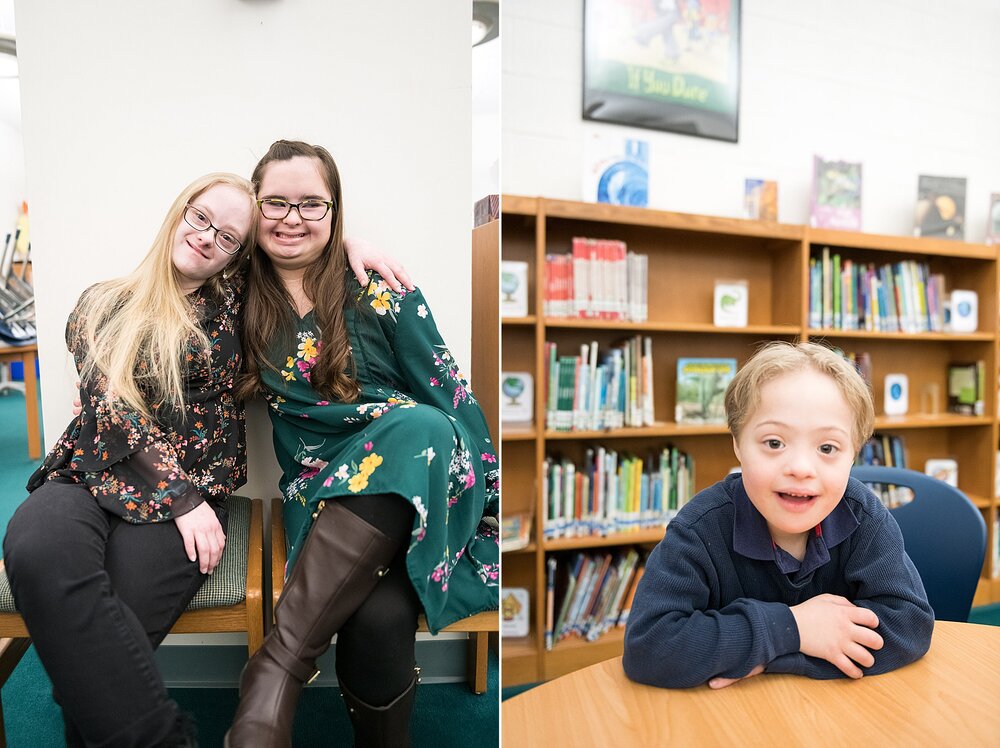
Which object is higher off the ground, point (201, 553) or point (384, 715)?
point (201, 553)

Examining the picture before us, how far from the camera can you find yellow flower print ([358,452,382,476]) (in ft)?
2.60

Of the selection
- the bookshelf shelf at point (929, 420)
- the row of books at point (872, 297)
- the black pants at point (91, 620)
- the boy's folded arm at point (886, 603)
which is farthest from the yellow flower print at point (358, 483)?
the bookshelf shelf at point (929, 420)

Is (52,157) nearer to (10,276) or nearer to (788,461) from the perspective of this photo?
(10,276)

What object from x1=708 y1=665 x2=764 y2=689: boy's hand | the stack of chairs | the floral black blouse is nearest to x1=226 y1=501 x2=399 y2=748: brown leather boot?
the floral black blouse

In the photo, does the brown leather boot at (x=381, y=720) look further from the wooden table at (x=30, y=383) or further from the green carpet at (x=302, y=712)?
the wooden table at (x=30, y=383)

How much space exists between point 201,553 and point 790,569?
733 mm

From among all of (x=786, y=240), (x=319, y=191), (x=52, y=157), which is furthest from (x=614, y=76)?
(x=52, y=157)

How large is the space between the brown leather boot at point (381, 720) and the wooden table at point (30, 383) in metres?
0.76

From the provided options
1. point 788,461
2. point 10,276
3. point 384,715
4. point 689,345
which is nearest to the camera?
point 788,461

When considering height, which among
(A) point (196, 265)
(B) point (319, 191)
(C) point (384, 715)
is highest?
(B) point (319, 191)

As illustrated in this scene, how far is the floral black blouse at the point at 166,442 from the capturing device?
2.82 feet

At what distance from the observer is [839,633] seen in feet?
1.37

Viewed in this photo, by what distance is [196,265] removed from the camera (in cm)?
92

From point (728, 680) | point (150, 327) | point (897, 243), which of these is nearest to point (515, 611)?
point (150, 327)
